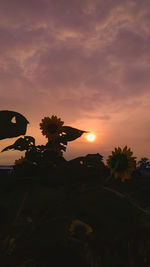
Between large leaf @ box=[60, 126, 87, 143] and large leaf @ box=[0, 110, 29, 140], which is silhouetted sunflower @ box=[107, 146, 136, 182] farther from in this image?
large leaf @ box=[0, 110, 29, 140]

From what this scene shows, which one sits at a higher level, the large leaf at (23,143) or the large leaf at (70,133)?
the large leaf at (70,133)

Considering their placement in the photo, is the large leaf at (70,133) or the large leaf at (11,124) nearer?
the large leaf at (11,124)

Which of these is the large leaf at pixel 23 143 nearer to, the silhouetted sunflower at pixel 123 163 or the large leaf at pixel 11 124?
the large leaf at pixel 11 124

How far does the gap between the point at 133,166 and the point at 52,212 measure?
→ 25.1 inches

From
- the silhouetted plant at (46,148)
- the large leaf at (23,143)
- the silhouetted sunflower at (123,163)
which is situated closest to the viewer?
the silhouetted plant at (46,148)

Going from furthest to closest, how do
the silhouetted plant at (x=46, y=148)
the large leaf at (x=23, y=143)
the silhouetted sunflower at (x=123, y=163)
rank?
the silhouetted sunflower at (x=123, y=163), the large leaf at (x=23, y=143), the silhouetted plant at (x=46, y=148)

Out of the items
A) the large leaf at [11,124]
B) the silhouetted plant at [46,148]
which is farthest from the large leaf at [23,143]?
the large leaf at [11,124]

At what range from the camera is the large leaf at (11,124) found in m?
1.07

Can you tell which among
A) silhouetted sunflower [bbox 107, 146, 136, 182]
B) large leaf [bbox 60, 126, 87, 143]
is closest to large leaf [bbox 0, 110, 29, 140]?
large leaf [bbox 60, 126, 87, 143]

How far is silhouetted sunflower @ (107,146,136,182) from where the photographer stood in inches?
56.8

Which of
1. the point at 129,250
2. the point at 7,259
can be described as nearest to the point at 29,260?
the point at 7,259

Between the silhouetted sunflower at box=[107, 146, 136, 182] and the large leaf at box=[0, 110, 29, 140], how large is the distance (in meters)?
0.55

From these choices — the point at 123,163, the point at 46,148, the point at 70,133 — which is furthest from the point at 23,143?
the point at 123,163

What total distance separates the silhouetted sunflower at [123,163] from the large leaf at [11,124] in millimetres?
553
